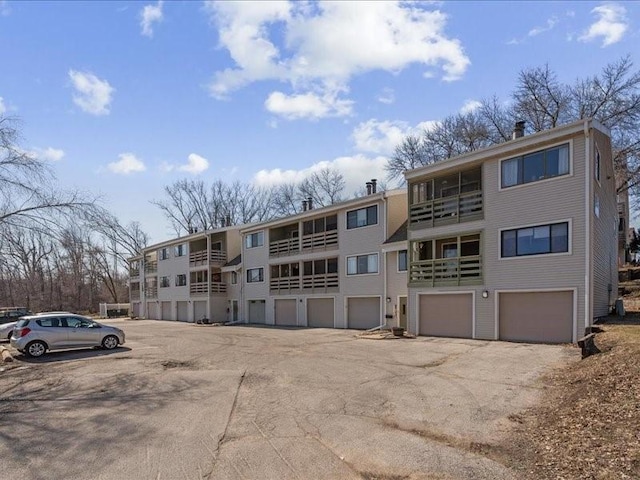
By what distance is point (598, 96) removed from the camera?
35219mm

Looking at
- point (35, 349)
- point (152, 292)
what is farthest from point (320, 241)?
point (152, 292)

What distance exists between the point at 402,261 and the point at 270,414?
18272mm

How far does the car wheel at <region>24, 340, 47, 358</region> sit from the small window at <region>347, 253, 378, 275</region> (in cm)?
1677

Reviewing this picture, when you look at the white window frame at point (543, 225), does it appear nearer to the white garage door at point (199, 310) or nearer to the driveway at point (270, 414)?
the driveway at point (270, 414)

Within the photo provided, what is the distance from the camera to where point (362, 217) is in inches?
1150

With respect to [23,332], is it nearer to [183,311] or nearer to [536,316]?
[536,316]

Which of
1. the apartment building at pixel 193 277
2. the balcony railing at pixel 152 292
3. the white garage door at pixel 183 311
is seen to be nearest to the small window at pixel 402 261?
the apartment building at pixel 193 277

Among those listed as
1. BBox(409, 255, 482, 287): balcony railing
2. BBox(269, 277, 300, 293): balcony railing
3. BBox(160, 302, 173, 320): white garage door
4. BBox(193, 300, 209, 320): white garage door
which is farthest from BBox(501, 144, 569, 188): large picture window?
BBox(160, 302, 173, 320): white garage door

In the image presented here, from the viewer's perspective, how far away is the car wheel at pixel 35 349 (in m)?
18.1

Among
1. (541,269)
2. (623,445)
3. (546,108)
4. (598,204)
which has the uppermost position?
(546,108)

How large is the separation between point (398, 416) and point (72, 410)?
248 inches

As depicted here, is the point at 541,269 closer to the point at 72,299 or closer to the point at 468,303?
the point at 468,303

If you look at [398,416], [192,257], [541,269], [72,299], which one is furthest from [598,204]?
[72,299]

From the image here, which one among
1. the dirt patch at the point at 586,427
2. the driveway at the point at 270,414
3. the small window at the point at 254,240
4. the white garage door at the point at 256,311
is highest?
the small window at the point at 254,240
